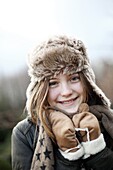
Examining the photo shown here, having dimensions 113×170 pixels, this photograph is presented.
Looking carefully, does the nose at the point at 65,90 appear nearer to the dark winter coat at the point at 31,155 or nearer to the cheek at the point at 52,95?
the cheek at the point at 52,95

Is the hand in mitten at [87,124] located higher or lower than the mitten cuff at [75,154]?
higher

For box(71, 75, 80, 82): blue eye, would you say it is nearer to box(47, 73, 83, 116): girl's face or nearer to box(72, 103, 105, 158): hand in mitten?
box(47, 73, 83, 116): girl's face

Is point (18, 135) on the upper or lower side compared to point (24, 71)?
lower

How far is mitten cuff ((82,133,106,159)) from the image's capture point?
52.1 inches

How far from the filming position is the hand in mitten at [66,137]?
131 cm

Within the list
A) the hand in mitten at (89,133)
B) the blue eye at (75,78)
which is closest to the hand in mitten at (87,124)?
the hand in mitten at (89,133)

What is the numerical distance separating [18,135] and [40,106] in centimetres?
14

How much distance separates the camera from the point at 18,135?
55.9 inches

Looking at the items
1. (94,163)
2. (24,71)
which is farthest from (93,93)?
(24,71)

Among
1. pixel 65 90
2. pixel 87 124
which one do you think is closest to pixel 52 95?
pixel 65 90

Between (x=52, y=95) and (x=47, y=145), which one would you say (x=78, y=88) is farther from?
(x=47, y=145)

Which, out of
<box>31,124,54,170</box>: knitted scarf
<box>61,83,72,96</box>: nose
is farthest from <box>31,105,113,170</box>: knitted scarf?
<box>61,83,72,96</box>: nose

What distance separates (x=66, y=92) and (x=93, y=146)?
0.20m

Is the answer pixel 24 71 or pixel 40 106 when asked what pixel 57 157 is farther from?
pixel 24 71
